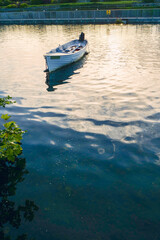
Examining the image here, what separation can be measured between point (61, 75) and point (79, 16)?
64.6 metres

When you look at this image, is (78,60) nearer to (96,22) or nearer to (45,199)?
(45,199)

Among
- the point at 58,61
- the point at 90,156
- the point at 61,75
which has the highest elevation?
the point at 58,61

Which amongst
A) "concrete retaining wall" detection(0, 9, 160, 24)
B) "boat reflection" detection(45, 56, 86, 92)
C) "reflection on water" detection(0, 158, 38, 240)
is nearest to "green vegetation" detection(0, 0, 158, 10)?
"concrete retaining wall" detection(0, 9, 160, 24)

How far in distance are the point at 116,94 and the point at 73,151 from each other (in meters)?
8.21

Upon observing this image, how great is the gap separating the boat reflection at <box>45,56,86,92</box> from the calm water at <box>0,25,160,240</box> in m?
0.29

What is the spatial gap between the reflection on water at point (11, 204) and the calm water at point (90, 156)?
0.09 meters

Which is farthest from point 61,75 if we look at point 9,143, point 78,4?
point 78,4

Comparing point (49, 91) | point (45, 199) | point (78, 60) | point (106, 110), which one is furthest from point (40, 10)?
point (45, 199)

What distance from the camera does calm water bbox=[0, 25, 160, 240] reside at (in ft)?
19.6

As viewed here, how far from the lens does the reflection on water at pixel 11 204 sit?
5923mm

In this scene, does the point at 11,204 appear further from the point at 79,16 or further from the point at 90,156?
the point at 79,16

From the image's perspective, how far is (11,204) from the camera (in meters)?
6.62

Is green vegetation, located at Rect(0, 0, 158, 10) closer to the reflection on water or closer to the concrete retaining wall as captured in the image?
the concrete retaining wall

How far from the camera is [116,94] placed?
15.8 meters
